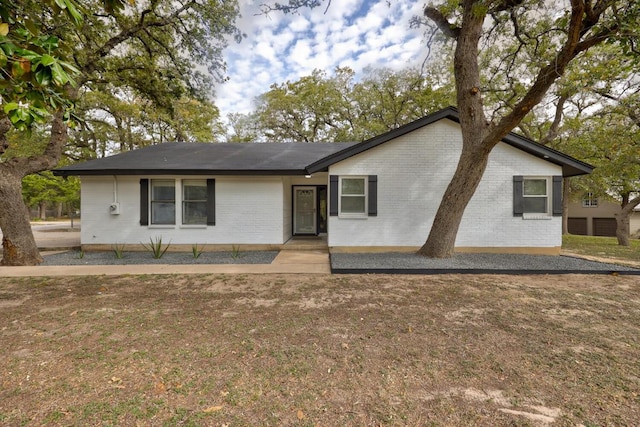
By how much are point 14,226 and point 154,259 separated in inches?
128

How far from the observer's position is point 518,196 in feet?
28.0

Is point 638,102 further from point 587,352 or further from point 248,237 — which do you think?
point 248,237

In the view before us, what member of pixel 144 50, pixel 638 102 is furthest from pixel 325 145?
pixel 638 102

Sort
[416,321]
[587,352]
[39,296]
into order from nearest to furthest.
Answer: [587,352] → [416,321] → [39,296]

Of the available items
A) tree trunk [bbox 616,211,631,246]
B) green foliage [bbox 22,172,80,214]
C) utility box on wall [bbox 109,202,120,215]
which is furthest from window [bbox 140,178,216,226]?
green foliage [bbox 22,172,80,214]

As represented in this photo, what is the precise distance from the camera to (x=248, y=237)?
9.34 meters

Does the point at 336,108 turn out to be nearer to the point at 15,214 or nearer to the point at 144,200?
the point at 144,200

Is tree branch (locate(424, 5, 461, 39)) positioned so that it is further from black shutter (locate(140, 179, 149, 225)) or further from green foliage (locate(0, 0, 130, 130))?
black shutter (locate(140, 179, 149, 225))

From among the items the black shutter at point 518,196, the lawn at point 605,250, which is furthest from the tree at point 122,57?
the lawn at point 605,250

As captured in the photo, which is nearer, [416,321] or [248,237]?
[416,321]

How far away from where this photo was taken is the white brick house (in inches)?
336

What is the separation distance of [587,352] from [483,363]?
1.28m

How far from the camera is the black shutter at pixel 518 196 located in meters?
8.52

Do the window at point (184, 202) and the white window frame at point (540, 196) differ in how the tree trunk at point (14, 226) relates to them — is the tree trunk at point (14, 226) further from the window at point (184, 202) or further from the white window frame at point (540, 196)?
the white window frame at point (540, 196)
